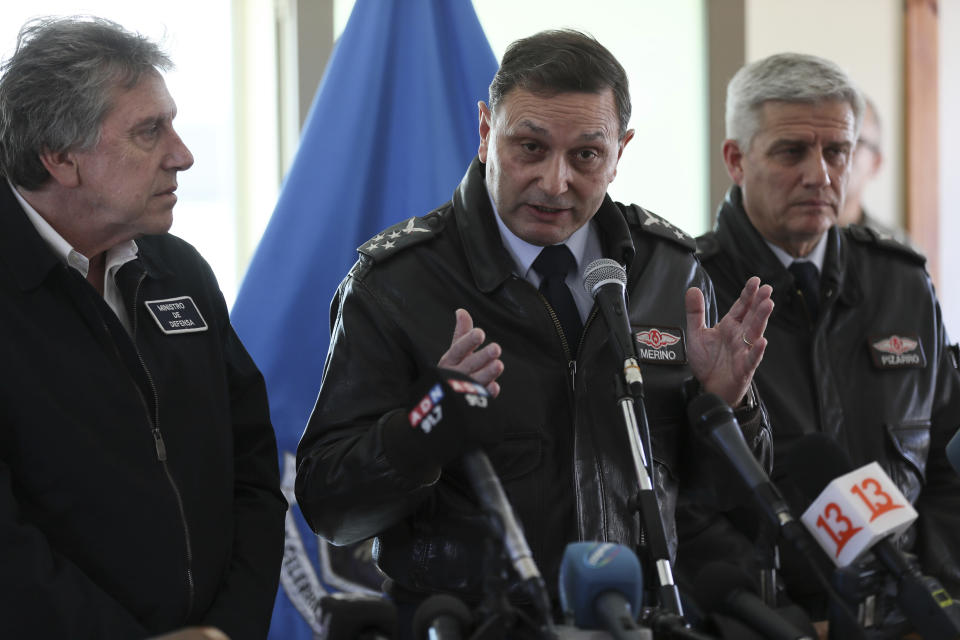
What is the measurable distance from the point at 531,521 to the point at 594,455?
6.3 inches

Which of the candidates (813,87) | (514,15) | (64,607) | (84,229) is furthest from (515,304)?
A: (514,15)

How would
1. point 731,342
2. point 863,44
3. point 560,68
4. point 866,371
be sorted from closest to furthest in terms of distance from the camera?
point 731,342
point 560,68
point 866,371
point 863,44

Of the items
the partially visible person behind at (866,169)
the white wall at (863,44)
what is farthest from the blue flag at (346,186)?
the partially visible person behind at (866,169)

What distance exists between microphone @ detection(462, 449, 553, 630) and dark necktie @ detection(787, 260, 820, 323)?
1.43 metres

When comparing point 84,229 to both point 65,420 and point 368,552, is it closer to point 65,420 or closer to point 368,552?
point 65,420

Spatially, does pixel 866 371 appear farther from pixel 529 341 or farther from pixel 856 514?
pixel 856 514

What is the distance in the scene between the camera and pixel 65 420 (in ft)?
5.77

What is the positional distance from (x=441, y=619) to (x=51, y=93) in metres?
1.21

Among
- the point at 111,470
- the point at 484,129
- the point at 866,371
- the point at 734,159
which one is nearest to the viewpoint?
the point at 111,470

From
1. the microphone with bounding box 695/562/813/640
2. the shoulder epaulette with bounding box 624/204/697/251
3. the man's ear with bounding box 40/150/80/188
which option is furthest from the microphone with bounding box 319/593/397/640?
the shoulder epaulette with bounding box 624/204/697/251

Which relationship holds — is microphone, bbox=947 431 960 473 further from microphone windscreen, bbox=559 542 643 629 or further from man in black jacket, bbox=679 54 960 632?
man in black jacket, bbox=679 54 960 632

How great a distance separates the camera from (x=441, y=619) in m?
1.18

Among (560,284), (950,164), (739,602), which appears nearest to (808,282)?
(560,284)

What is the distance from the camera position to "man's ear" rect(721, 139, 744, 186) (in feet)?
8.80
